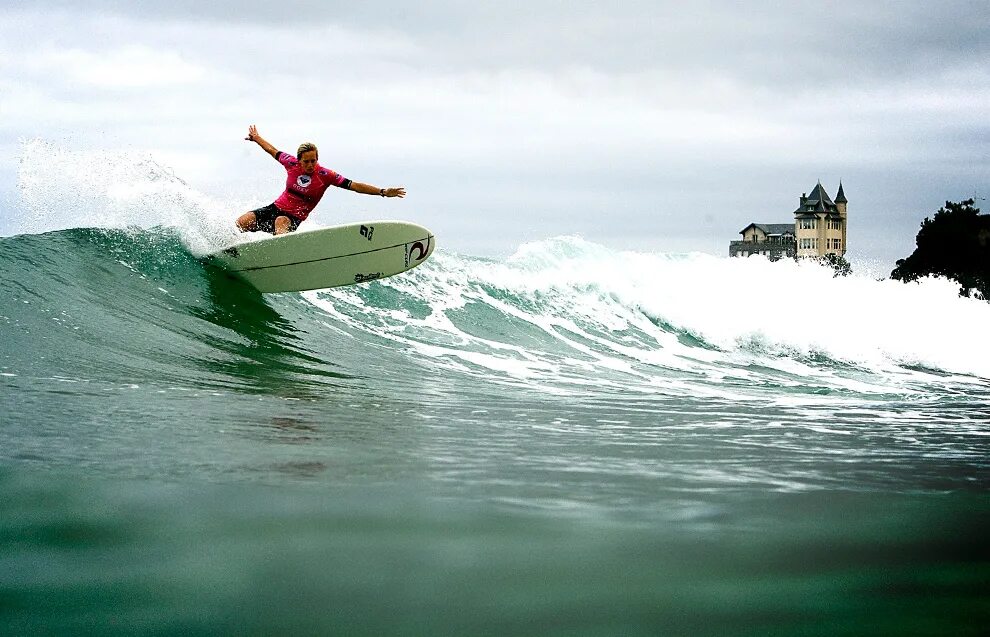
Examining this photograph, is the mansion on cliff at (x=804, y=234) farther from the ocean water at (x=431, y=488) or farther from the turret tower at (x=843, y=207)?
the ocean water at (x=431, y=488)

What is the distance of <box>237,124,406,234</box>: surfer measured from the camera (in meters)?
10.7

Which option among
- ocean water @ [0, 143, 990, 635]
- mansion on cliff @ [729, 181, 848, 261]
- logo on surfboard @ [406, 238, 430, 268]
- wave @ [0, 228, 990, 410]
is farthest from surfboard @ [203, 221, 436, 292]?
mansion on cliff @ [729, 181, 848, 261]

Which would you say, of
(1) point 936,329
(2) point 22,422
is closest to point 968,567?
(2) point 22,422

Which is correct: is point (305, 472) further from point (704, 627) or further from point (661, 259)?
point (661, 259)

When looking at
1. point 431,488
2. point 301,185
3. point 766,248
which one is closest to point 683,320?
point 301,185

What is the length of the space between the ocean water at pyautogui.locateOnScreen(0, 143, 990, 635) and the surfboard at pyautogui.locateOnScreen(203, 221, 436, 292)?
2.39 ft

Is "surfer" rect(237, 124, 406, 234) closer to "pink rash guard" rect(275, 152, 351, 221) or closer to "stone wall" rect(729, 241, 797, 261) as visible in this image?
"pink rash guard" rect(275, 152, 351, 221)

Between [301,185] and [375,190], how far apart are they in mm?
831

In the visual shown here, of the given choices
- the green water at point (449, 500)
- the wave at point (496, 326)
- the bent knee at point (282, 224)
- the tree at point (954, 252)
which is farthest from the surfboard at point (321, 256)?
the tree at point (954, 252)

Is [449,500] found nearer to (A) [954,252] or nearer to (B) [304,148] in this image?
(B) [304,148]

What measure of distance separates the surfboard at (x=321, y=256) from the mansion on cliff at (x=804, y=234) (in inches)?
3506

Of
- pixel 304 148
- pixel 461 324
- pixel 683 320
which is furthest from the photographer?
pixel 683 320

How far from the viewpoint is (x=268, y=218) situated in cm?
1107

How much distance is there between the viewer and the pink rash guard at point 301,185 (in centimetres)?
1080
